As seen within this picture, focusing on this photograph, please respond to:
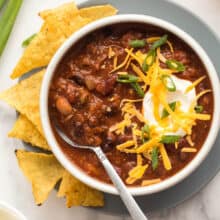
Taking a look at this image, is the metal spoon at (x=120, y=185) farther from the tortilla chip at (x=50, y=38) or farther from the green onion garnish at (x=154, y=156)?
the tortilla chip at (x=50, y=38)

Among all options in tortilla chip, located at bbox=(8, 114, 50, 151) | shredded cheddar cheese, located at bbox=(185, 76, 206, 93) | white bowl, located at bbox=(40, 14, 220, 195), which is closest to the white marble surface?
tortilla chip, located at bbox=(8, 114, 50, 151)

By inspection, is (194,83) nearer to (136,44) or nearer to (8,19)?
(136,44)

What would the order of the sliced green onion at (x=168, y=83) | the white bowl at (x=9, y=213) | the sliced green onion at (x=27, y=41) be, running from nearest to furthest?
the sliced green onion at (x=168, y=83) < the white bowl at (x=9, y=213) < the sliced green onion at (x=27, y=41)

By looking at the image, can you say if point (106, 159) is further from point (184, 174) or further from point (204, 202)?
point (204, 202)

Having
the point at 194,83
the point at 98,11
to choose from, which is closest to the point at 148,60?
the point at 194,83

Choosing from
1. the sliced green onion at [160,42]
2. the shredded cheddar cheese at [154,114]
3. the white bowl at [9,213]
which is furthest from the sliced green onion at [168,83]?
the white bowl at [9,213]

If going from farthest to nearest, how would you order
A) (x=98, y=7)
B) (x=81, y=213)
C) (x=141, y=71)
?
(x=81, y=213) < (x=98, y=7) < (x=141, y=71)

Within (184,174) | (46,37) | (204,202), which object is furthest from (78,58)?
(204,202)
